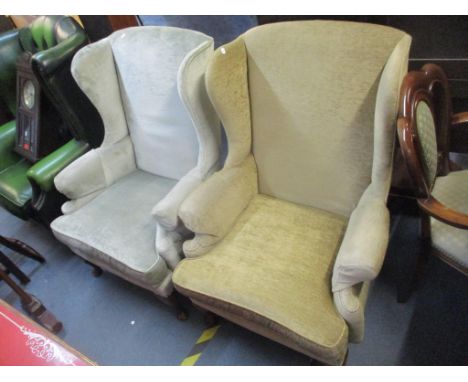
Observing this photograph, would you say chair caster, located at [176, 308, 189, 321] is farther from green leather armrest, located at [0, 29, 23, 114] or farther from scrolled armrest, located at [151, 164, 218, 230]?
green leather armrest, located at [0, 29, 23, 114]

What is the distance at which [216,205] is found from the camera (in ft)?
3.78

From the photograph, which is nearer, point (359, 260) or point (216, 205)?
point (359, 260)

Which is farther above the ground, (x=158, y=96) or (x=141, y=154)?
(x=158, y=96)

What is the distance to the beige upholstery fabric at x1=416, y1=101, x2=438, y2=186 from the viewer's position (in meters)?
0.86

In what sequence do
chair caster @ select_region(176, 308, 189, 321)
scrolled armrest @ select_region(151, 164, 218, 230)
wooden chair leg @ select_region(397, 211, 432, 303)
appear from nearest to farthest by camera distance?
wooden chair leg @ select_region(397, 211, 432, 303) < scrolled armrest @ select_region(151, 164, 218, 230) < chair caster @ select_region(176, 308, 189, 321)

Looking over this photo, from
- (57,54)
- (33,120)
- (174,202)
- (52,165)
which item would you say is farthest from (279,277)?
(33,120)

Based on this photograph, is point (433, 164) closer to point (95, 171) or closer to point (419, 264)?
point (419, 264)

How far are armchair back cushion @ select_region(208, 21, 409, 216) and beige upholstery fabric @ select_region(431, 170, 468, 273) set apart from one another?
26cm

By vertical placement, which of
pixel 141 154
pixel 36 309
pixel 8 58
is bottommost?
pixel 36 309

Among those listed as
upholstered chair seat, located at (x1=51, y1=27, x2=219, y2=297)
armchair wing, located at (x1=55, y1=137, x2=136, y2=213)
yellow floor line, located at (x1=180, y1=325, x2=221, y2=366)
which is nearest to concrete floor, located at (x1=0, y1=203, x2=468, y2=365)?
yellow floor line, located at (x1=180, y1=325, x2=221, y2=366)

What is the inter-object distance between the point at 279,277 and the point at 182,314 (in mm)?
583

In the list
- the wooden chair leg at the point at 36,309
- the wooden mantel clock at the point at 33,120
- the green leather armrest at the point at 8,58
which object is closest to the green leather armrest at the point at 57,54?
the wooden mantel clock at the point at 33,120

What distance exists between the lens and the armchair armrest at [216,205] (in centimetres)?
111

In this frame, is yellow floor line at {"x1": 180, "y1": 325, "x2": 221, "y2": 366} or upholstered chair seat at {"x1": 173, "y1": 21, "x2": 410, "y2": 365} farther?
yellow floor line at {"x1": 180, "y1": 325, "x2": 221, "y2": 366}
